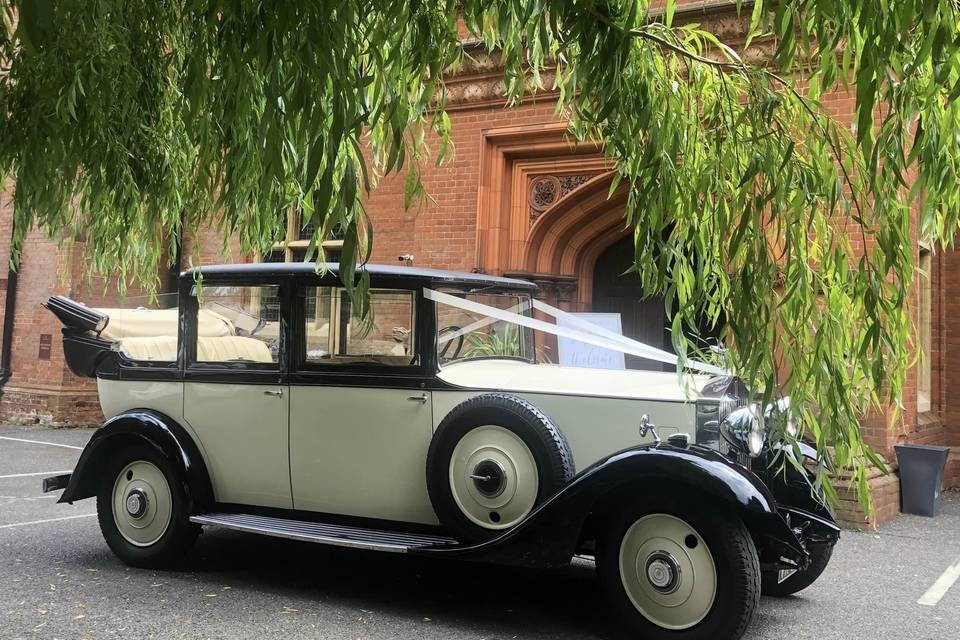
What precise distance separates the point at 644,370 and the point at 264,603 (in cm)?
257

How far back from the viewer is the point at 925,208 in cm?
285

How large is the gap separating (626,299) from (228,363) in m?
6.62

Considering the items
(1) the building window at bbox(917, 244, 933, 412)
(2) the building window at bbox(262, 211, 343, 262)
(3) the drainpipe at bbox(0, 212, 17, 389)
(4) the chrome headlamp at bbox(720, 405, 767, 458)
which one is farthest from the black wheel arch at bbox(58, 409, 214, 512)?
(3) the drainpipe at bbox(0, 212, 17, 389)

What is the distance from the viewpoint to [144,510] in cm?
519

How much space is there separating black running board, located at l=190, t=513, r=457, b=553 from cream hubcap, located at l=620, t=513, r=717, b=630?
0.98m

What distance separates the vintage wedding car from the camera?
12.8 feet

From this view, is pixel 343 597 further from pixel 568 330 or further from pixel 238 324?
pixel 568 330

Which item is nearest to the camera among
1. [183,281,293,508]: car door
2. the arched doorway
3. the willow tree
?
the willow tree

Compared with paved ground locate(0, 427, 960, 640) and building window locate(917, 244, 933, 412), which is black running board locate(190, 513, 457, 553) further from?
building window locate(917, 244, 933, 412)

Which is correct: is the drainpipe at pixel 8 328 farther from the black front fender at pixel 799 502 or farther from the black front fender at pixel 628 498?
the black front fender at pixel 799 502

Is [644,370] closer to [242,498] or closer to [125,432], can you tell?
[242,498]

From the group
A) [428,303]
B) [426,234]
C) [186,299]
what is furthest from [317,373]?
[426,234]

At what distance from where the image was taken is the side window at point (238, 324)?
16.6 feet

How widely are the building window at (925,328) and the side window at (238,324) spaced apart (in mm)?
7818
